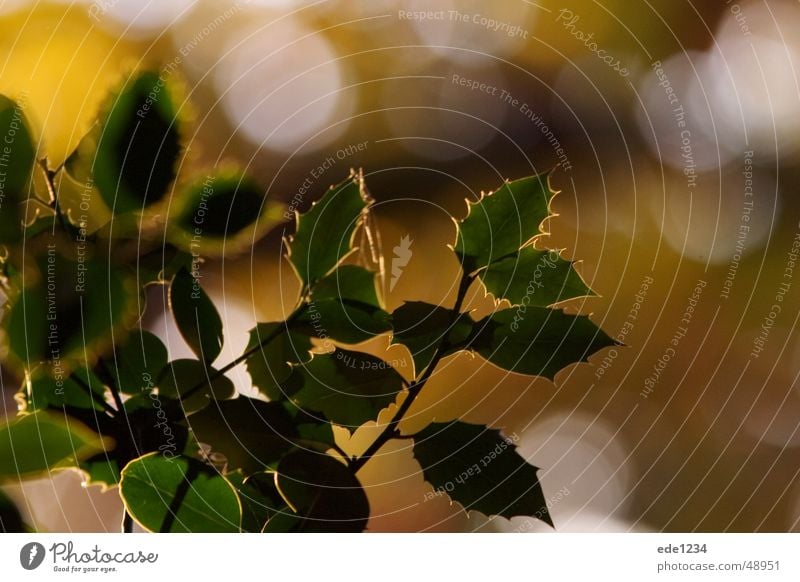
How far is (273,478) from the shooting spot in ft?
0.86

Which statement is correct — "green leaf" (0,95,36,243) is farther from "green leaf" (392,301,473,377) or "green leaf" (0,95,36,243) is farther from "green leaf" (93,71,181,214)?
"green leaf" (392,301,473,377)

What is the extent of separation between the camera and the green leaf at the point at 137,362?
0.87 feet

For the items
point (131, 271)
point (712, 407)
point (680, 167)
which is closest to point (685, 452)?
point (712, 407)

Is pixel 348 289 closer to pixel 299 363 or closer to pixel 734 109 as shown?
pixel 299 363

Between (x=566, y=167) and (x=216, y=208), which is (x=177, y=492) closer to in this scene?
(x=216, y=208)

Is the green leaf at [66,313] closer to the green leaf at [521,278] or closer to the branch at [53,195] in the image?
the branch at [53,195]

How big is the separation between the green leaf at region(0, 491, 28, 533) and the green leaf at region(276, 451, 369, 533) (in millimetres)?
132

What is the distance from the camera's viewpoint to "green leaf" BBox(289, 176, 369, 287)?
0.26 metres

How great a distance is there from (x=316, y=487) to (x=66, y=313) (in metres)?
0.13

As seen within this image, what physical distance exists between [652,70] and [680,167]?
0.18 feet

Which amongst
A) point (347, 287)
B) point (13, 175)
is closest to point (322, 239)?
point (347, 287)
